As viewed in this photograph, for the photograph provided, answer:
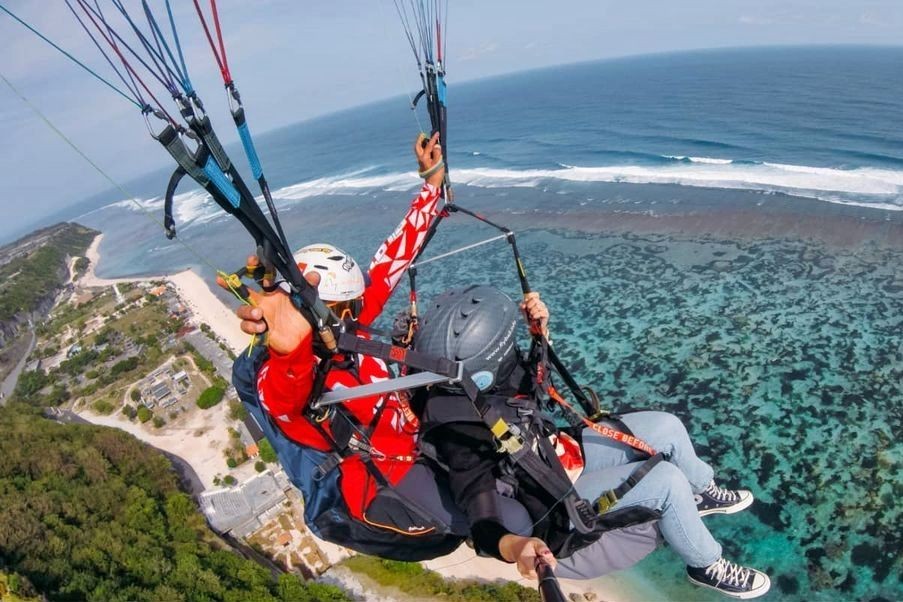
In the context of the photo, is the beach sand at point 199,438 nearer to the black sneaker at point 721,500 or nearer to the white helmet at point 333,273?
the white helmet at point 333,273

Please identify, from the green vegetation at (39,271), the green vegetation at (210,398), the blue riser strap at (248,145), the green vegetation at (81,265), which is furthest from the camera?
the green vegetation at (81,265)

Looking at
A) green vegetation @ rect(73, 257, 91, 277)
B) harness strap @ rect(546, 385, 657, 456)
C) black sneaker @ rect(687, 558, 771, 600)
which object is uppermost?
harness strap @ rect(546, 385, 657, 456)

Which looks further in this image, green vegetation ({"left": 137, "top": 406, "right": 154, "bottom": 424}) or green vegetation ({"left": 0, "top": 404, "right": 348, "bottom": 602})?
green vegetation ({"left": 137, "top": 406, "right": 154, "bottom": 424})

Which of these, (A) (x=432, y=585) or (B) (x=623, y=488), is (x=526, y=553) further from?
(A) (x=432, y=585)

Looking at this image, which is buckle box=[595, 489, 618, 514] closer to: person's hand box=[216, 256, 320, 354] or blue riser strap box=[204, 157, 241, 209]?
person's hand box=[216, 256, 320, 354]

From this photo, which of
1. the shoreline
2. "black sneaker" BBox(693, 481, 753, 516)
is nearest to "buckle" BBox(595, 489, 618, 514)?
"black sneaker" BBox(693, 481, 753, 516)

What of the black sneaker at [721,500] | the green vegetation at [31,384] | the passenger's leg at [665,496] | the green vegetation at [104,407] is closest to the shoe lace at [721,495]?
the black sneaker at [721,500]
